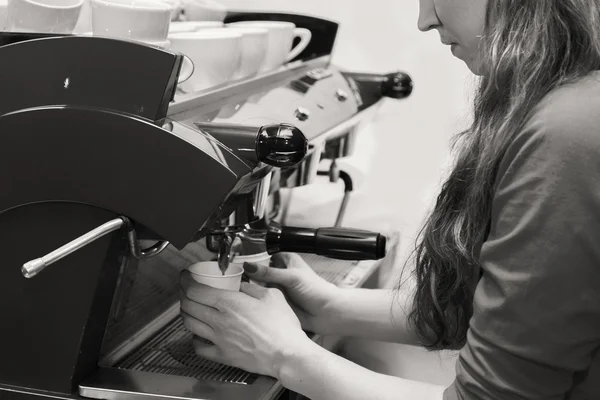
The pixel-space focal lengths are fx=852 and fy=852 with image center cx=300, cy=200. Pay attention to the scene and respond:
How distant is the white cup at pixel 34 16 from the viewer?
0.84 meters

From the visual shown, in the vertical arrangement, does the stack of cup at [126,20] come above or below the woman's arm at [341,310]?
above

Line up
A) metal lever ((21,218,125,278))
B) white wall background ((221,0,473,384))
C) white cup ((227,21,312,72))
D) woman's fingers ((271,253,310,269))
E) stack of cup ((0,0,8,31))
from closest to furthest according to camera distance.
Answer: metal lever ((21,218,125,278)) → stack of cup ((0,0,8,31)) → woman's fingers ((271,253,310,269)) → white cup ((227,21,312,72)) → white wall background ((221,0,473,384))

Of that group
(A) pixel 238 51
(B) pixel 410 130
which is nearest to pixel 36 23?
(A) pixel 238 51

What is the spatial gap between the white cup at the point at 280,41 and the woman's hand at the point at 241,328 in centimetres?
48

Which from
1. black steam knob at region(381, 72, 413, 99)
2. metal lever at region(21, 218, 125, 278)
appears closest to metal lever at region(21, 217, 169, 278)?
metal lever at region(21, 218, 125, 278)

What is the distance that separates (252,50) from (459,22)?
1.40ft

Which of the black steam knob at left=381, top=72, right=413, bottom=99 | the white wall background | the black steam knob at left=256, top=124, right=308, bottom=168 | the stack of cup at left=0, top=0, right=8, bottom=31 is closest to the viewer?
the black steam knob at left=256, top=124, right=308, bottom=168

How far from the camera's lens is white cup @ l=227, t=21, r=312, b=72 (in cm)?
130

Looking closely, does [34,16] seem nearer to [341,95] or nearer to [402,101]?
[341,95]

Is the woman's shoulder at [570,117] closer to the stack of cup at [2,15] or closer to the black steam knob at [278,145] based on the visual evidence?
the black steam knob at [278,145]

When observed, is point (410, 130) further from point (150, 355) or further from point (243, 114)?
point (150, 355)

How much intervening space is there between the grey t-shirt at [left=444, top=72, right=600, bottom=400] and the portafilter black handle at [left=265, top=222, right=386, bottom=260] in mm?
208

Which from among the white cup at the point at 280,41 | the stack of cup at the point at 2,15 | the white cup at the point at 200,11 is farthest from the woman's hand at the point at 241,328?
the white cup at the point at 200,11

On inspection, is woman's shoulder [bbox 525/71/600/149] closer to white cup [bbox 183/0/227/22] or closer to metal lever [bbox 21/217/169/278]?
metal lever [bbox 21/217/169/278]
